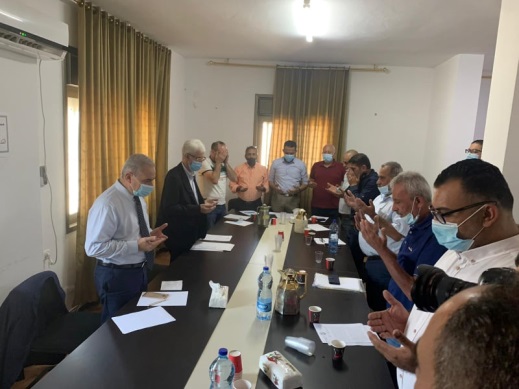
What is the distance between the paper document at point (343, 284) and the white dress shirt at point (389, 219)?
1.01 ft

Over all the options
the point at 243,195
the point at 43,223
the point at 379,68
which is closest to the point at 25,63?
the point at 43,223

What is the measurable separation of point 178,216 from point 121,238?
78cm

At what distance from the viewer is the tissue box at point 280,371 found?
134 cm

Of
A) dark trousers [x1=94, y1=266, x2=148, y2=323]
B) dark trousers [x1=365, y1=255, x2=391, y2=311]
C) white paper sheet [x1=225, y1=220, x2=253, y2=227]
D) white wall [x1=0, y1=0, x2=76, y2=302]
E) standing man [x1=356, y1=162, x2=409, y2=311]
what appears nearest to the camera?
dark trousers [x1=94, y1=266, x2=148, y2=323]

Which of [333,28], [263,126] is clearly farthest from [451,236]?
[263,126]

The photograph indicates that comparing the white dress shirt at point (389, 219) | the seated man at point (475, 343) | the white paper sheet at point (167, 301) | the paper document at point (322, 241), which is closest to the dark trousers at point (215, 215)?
the paper document at point (322, 241)

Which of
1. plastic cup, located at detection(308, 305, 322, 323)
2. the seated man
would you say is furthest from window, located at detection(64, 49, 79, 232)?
the seated man

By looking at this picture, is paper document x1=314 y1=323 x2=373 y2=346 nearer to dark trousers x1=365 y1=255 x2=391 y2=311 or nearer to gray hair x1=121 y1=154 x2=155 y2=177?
dark trousers x1=365 y1=255 x2=391 y2=311

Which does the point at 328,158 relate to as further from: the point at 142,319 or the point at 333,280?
the point at 142,319

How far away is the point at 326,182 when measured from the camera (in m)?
5.18

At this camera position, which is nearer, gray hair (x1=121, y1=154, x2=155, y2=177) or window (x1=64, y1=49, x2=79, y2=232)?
gray hair (x1=121, y1=154, x2=155, y2=177)

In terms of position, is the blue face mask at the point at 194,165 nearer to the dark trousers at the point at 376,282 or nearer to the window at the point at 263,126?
the dark trousers at the point at 376,282

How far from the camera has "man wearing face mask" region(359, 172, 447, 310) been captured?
73.2 inches

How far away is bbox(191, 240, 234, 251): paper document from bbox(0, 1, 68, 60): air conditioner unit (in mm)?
1784
